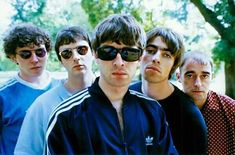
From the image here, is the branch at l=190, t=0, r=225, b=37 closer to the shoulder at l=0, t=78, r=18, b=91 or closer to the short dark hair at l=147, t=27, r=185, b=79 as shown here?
the short dark hair at l=147, t=27, r=185, b=79

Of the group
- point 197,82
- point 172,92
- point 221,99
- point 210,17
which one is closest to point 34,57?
point 172,92

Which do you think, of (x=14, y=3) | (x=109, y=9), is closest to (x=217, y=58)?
(x=109, y=9)

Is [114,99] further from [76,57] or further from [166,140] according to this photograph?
[76,57]

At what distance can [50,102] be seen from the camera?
1662 mm

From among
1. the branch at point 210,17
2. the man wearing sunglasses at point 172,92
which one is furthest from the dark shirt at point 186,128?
the branch at point 210,17

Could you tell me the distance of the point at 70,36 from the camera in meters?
1.89

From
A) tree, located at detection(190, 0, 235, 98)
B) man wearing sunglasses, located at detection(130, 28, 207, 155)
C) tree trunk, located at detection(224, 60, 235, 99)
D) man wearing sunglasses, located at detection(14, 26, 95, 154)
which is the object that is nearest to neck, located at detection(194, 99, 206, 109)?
man wearing sunglasses, located at detection(130, 28, 207, 155)

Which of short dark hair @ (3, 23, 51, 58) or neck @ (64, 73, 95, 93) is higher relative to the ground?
short dark hair @ (3, 23, 51, 58)

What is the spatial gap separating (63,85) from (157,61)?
50 centimetres

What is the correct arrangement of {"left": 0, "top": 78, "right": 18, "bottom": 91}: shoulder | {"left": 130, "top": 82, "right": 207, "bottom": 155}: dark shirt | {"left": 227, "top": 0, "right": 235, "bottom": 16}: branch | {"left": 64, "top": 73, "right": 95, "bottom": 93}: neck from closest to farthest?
{"left": 130, "top": 82, "right": 207, "bottom": 155}: dark shirt < {"left": 64, "top": 73, "right": 95, "bottom": 93}: neck < {"left": 0, "top": 78, "right": 18, "bottom": 91}: shoulder < {"left": 227, "top": 0, "right": 235, "bottom": 16}: branch

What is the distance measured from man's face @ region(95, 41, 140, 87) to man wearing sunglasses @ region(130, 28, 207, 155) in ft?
0.80

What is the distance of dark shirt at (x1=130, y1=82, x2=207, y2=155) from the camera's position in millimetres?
1677

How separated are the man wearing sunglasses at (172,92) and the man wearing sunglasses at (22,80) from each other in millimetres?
652

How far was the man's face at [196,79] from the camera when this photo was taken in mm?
1845
